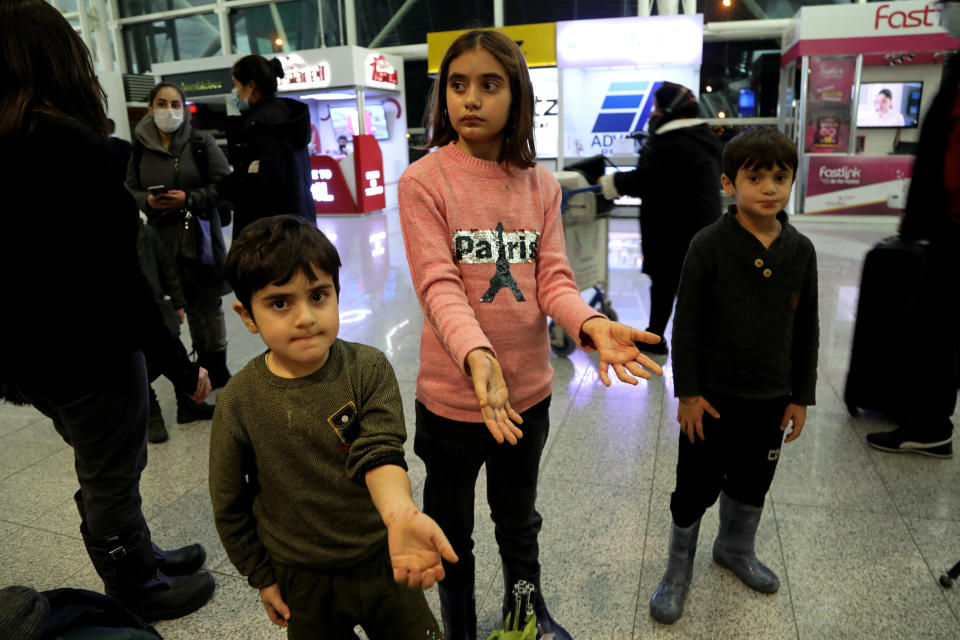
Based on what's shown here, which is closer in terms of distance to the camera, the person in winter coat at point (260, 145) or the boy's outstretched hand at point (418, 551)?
the boy's outstretched hand at point (418, 551)

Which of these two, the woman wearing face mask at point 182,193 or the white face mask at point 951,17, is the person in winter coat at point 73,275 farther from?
the white face mask at point 951,17

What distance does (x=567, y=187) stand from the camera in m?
4.24

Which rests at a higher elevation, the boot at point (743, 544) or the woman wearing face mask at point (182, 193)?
the woman wearing face mask at point (182, 193)

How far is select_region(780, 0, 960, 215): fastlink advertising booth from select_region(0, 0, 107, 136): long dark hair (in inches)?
412

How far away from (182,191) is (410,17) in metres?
13.0

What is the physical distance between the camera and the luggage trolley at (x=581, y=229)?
4.23 metres

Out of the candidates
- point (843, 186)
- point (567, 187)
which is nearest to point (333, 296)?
point (567, 187)

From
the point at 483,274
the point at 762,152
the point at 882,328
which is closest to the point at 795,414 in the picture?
the point at 762,152

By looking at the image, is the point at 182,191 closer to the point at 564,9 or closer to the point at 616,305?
the point at 616,305

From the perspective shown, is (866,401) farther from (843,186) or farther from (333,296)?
(843,186)

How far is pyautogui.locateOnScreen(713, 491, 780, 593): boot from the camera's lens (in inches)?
77.1

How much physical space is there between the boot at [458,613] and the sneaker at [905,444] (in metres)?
2.19

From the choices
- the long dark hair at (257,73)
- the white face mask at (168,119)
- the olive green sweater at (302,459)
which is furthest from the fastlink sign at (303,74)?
the olive green sweater at (302,459)

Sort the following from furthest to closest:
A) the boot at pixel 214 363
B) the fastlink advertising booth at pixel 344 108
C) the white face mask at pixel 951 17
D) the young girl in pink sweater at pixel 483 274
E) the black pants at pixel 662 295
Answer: the fastlink advertising booth at pixel 344 108 → the black pants at pixel 662 295 → the boot at pixel 214 363 → the white face mask at pixel 951 17 → the young girl in pink sweater at pixel 483 274
